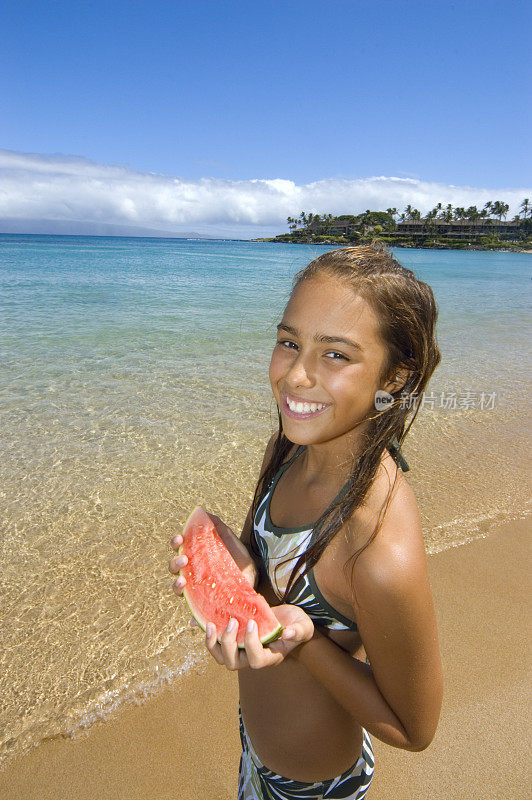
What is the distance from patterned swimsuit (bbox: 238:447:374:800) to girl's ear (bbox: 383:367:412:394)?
0.54 meters

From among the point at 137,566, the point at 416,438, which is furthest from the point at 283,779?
the point at 416,438

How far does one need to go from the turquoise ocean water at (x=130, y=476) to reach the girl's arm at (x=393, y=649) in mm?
1555

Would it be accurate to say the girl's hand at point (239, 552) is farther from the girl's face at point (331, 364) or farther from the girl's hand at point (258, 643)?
the girl's face at point (331, 364)

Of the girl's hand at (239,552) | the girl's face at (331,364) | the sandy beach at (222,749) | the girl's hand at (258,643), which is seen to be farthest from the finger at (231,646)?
the sandy beach at (222,749)

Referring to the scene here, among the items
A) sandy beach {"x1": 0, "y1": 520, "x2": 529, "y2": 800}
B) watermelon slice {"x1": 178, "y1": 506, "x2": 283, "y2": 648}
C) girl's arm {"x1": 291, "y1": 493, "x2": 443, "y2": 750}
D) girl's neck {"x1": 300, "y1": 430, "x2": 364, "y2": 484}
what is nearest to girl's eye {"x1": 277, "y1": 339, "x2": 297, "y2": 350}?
girl's neck {"x1": 300, "y1": 430, "x2": 364, "y2": 484}

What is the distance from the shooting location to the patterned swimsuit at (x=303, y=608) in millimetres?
1555

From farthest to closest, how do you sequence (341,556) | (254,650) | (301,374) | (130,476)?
(130,476) < (301,374) < (341,556) < (254,650)

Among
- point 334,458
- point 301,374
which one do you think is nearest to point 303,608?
point 334,458

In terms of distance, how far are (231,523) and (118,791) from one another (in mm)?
2522

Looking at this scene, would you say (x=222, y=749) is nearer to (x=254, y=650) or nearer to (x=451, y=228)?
(x=254, y=650)

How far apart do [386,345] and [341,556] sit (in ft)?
2.20

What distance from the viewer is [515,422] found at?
7824 mm

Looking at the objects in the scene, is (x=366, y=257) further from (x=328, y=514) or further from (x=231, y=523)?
(x=231, y=523)

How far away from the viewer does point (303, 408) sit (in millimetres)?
1607
